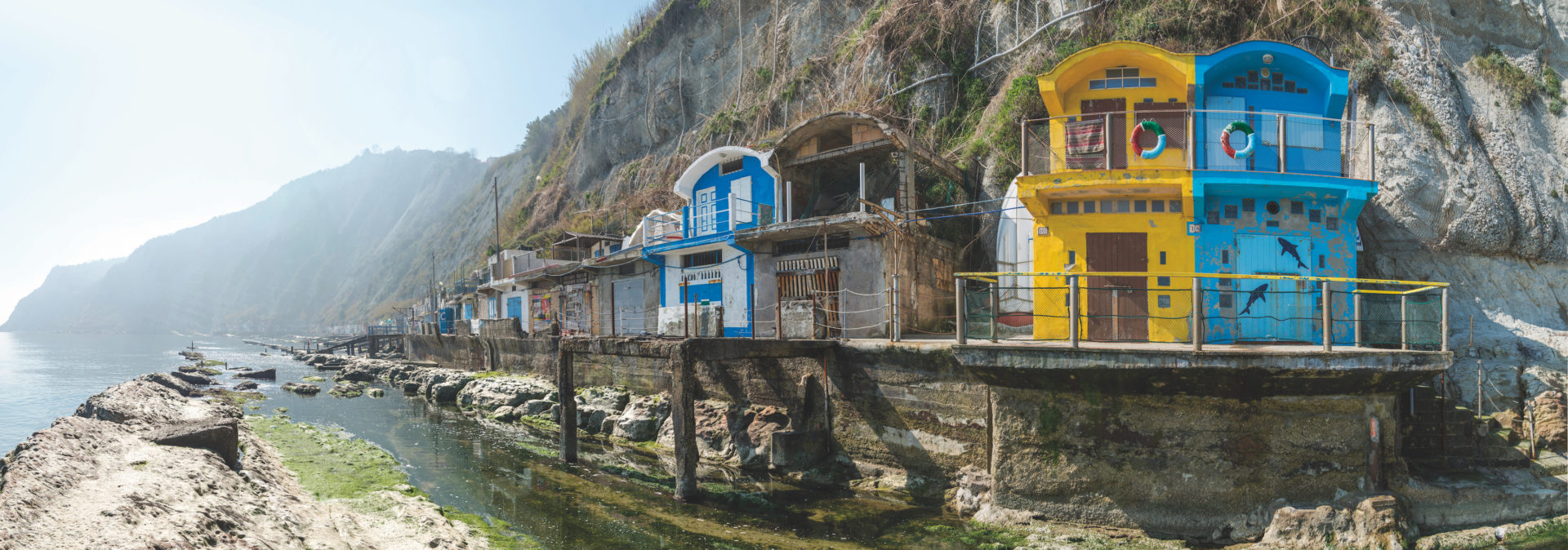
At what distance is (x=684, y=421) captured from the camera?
1330 cm

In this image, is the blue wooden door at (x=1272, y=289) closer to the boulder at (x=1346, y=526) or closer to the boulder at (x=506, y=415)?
the boulder at (x=1346, y=526)

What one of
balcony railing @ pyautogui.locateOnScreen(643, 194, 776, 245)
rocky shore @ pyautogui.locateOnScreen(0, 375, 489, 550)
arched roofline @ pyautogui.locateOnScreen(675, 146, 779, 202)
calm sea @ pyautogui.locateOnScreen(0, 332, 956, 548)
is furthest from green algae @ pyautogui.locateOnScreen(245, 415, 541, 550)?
arched roofline @ pyautogui.locateOnScreen(675, 146, 779, 202)

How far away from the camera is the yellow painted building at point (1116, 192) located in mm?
13031

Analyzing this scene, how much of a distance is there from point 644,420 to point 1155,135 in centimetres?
1371

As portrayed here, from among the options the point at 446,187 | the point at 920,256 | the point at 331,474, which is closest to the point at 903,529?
the point at 920,256

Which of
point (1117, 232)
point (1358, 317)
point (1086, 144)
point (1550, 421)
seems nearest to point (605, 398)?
point (1117, 232)

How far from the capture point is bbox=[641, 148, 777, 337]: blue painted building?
22.2 meters

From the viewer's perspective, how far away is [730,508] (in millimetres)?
12438

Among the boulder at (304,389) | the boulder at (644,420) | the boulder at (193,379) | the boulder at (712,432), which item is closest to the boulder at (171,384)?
the boulder at (304,389)

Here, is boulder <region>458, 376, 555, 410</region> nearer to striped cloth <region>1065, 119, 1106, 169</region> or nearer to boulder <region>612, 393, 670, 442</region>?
boulder <region>612, 393, 670, 442</region>

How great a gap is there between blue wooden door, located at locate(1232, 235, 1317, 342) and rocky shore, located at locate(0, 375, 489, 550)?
13.9m

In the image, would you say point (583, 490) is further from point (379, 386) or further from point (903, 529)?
point (379, 386)

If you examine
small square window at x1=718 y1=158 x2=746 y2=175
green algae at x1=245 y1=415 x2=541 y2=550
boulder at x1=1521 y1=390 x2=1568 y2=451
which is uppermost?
small square window at x1=718 y1=158 x2=746 y2=175

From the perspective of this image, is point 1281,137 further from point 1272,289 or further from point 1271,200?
point 1272,289
